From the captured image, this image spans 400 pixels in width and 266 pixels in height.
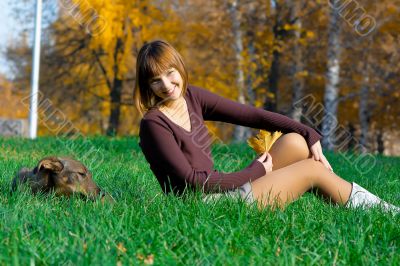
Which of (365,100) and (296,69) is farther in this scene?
(365,100)

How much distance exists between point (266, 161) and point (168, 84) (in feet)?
2.82

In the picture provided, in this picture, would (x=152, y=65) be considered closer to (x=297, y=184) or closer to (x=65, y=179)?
(x=65, y=179)

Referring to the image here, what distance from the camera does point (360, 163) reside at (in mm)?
9703

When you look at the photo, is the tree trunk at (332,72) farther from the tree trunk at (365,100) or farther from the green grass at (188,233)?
the green grass at (188,233)

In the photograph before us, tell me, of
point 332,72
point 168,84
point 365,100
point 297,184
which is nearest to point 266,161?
point 297,184

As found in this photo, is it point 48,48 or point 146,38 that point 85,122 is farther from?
point 146,38

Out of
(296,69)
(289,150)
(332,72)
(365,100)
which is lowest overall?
(365,100)

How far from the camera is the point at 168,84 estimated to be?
13.5ft

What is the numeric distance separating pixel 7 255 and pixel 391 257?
1687 millimetres

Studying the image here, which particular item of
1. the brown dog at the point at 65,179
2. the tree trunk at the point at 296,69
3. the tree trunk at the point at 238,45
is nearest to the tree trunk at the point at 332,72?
the tree trunk at the point at 296,69

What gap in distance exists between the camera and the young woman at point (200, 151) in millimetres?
4004

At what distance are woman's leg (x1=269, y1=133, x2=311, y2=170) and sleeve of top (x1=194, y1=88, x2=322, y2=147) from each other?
3.7 inches

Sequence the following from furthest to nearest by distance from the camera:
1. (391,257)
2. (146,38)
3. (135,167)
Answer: (146,38) → (135,167) → (391,257)

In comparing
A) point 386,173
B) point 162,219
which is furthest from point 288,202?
point 386,173
